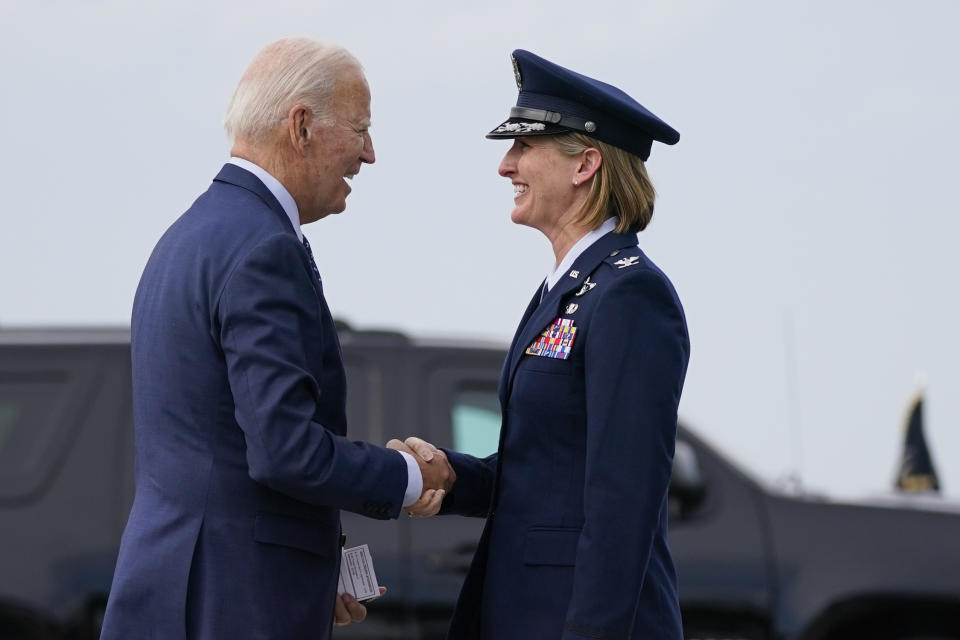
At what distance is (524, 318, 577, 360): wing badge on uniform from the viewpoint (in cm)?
304

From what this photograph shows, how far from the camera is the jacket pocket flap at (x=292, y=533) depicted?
2.95 m

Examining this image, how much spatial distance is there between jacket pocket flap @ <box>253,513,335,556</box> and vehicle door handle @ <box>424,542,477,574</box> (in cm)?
254

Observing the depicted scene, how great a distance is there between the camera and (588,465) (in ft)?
9.48

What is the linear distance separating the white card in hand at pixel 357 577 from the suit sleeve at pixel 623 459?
1.98 feet

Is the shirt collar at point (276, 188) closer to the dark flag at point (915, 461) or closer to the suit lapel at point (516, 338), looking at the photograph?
the suit lapel at point (516, 338)

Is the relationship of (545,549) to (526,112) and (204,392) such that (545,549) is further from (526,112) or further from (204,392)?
(526,112)

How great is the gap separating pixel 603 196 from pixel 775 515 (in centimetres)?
306

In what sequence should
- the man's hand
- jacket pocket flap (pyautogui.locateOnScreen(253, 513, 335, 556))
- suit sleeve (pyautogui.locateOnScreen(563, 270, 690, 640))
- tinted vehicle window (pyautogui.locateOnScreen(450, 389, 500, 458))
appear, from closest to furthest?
suit sleeve (pyautogui.locateOnScreen(563, 270, 690, 640)) → jacket pocket flap (pyautogui.locateOnScreen(253, 513, 335, 556)) → the man's hand → tinted vehicle window (pyautogui.locateOnScreen(450, 389, 500, 458))

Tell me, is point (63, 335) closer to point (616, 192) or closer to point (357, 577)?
point (357, 577)

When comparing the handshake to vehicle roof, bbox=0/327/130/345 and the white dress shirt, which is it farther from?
vehicle roof, bbox=0/327/130/345

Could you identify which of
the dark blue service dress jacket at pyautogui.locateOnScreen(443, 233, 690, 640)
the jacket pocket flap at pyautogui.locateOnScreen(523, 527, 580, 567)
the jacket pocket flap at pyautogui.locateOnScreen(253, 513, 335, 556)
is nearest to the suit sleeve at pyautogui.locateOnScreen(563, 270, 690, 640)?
the dark blue service dress jacket at pyautogui.locateOnScreen(443, 233, 690, 640)

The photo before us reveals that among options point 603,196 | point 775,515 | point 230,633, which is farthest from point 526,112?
point 775,515

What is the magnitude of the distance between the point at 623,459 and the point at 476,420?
Answer: 2905mm

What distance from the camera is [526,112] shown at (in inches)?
130
